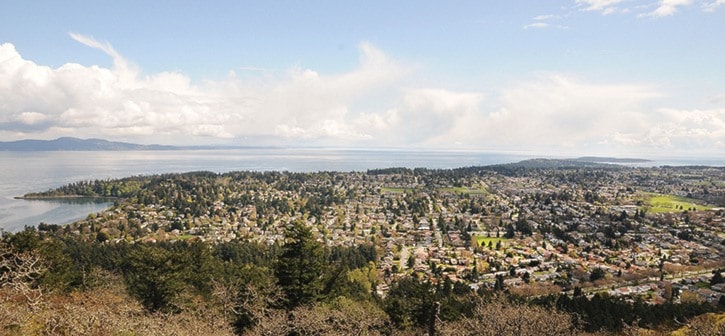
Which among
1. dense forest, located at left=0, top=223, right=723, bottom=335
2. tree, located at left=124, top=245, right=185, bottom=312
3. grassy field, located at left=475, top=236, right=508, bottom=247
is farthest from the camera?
grassy field, located at left=475, top=236, right=508, bottom=247

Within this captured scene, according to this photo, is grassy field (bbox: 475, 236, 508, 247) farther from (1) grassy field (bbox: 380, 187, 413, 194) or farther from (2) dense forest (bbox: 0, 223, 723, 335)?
(1) grassy field (bbox: 380, 187, 413, 194)

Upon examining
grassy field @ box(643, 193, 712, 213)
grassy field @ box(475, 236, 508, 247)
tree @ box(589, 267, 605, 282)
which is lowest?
grassy field @ box(475, 236, 508, 247)

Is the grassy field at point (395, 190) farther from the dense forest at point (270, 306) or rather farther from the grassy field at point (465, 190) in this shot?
the dense forest at point (270, 306)

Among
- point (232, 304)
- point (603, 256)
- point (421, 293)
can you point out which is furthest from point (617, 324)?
point (603, 256)

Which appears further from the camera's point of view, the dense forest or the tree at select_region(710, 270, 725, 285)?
the tree at select_region(710, 270, 725, 285)

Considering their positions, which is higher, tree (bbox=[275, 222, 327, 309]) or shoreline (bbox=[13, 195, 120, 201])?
tree (bbox=[275, 222, 327, 309])

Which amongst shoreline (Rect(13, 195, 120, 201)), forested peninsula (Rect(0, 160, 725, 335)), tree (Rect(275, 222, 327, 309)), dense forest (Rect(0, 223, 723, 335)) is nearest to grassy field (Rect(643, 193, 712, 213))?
forested peninsula (Rect(0, 160, 725, 335))

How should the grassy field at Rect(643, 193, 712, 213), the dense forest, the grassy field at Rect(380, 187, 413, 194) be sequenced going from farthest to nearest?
the grassy field at Rect(380, 187, 413, 194), the grassy field at Rect(643, 193, 712, 213), the dense forest

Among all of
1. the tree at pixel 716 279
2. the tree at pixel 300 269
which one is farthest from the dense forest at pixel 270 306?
the tree at pixel 716 279
